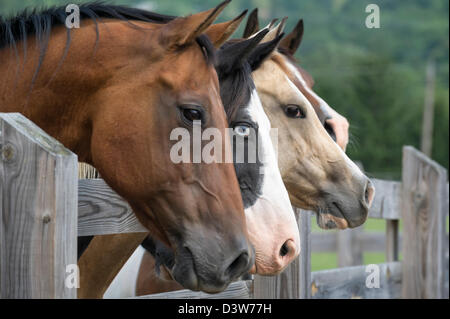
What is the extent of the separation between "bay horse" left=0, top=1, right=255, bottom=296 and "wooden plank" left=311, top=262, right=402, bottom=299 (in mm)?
2014

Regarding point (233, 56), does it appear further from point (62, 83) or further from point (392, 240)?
point (392, 240)

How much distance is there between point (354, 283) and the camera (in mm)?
4363

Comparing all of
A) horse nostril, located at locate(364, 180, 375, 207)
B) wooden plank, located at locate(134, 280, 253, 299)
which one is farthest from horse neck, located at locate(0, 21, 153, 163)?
horse nostril, located at locate(364, 180, 375, 207)

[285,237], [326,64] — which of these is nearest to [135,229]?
[285,237]

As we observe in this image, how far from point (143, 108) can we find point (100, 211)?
536 mm

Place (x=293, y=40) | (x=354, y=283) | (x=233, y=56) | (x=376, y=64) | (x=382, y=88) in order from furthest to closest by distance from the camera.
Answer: (x=376, y=64) → (x=382, y=88) → (x=354, y=283) → (x=293, y=40) → (x=233, y=56)

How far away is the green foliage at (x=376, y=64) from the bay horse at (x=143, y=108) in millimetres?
359

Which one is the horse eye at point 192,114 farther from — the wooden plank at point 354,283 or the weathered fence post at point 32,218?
the wooden plank at point 354,283

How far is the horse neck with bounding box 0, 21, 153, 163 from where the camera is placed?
2.30 m

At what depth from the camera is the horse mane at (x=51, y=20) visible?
234 centimetres

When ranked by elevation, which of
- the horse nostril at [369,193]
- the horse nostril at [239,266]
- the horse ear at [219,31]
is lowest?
the horse nostril at [239,266]

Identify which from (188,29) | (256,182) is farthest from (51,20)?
(256,182)

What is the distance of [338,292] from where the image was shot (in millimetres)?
4172

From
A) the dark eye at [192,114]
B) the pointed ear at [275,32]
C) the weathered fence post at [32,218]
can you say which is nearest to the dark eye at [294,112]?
the pointed ear at [275,32]
